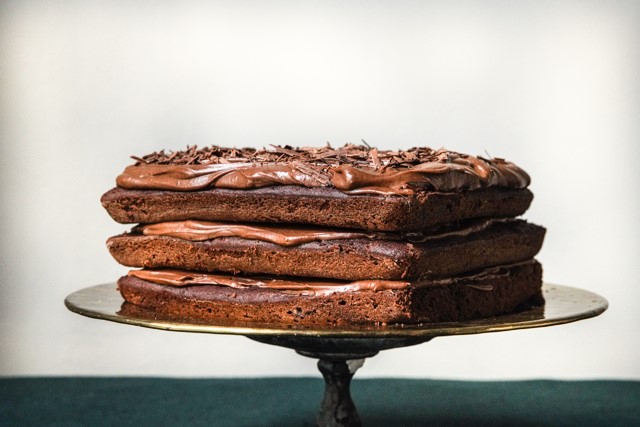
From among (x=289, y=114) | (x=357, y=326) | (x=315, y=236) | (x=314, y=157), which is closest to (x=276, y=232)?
(x=315, y=236)

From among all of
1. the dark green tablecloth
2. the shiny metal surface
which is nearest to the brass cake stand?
the shiny metal surface

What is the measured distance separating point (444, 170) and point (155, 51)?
9.90 ft

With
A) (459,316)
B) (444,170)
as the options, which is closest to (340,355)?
(459,316)

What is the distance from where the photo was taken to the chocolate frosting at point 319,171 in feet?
9.06

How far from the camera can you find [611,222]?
5375mm

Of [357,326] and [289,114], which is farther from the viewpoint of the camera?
[289,114]

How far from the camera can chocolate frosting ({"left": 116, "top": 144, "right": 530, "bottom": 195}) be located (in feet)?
9.06

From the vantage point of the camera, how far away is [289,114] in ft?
18.1

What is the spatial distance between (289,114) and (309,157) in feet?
8.45

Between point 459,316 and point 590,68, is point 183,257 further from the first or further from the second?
point 590,68

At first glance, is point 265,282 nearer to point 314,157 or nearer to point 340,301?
point 340,301

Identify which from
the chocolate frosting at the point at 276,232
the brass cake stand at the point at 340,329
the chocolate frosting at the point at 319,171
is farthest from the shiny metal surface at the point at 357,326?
the chocolate frosting at the point at 319,171

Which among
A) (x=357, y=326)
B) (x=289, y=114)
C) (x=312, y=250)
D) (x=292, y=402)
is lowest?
(x=292, y=402)

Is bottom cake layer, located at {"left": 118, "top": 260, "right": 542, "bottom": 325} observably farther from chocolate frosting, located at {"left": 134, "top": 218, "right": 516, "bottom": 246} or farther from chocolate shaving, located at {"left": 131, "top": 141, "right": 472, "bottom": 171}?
chocolate shaving, located at {"left": 131, "top": 141, "right": 472, "bottom": 171}
